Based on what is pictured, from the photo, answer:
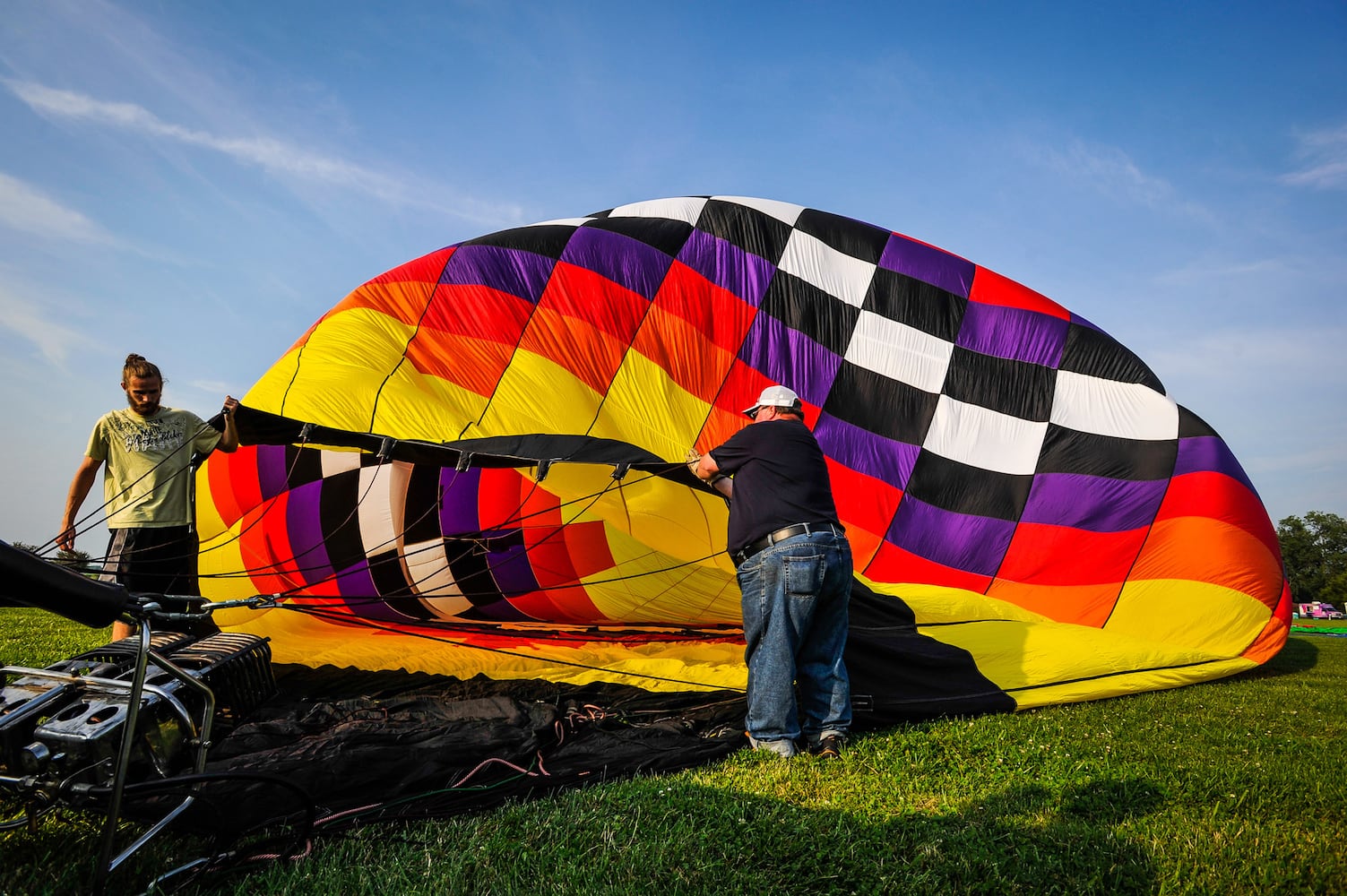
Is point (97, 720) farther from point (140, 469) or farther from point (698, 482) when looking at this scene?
point (698, 482)

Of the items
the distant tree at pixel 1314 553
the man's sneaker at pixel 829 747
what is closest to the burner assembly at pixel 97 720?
the man's sneaker at pixel 829 747

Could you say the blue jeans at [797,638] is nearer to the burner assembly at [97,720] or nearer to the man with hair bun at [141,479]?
the burner assembly at [97,720]

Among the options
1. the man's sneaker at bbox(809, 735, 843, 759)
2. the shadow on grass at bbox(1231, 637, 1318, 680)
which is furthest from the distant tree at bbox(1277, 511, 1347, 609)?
the man's sneaker at bbox(809, 735, 843, 759)

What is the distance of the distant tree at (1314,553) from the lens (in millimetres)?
37969

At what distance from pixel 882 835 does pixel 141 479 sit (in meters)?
3.11

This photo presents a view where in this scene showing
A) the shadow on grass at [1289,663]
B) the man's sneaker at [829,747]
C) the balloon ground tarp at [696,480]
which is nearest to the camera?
the man's sneaker at [829,747]

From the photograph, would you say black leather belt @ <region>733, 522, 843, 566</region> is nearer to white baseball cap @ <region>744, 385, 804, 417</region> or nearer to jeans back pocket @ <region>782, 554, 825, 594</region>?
jeans back pocket @ <region>782, 554, 825, 594</region>

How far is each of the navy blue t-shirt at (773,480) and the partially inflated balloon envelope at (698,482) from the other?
20.5 inches

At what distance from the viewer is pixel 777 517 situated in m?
2.95

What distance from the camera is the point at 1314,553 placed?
42094 millimetres

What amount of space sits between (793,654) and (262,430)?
2.41m

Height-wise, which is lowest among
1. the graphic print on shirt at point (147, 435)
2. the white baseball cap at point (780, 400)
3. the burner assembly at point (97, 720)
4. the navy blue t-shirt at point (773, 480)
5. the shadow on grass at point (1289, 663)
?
the shadow on grass at point (1289, 663)

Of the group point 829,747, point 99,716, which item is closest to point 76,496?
point 99,716

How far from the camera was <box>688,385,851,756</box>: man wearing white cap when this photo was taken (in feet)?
9.31
